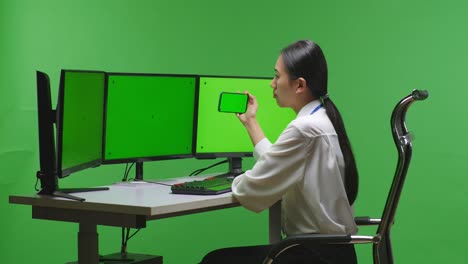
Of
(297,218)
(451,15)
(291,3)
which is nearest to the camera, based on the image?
(297,218)

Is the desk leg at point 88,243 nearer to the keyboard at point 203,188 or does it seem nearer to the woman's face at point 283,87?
the keyboard at point 203,188

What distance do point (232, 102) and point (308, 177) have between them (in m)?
0.86

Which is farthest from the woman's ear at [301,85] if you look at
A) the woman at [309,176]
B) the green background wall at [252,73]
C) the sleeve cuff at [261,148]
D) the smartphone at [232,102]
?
the green background wall at [252,73]

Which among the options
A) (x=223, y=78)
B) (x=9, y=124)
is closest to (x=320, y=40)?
(x=223, y=78)

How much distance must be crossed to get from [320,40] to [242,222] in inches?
42.9

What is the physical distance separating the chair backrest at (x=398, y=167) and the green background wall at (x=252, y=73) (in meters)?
1.68

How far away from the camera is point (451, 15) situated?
12.5 feet

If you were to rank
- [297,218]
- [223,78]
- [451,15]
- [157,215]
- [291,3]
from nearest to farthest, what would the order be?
1. [157,215]
2. [297,218]
3. [223,78]
4. [451,15]
5. [291,3]

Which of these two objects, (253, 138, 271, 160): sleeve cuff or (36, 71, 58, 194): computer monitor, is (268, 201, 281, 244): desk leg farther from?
(36, 71, 58, 194): computer monitor

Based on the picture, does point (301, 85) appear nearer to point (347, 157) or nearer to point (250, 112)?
point (347, 157)

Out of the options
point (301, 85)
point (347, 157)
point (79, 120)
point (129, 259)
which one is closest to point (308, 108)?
point (301, 85)

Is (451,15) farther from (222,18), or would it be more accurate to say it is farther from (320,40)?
(222,18)

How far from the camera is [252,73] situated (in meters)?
4.12

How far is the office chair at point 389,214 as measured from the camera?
2176 mm
